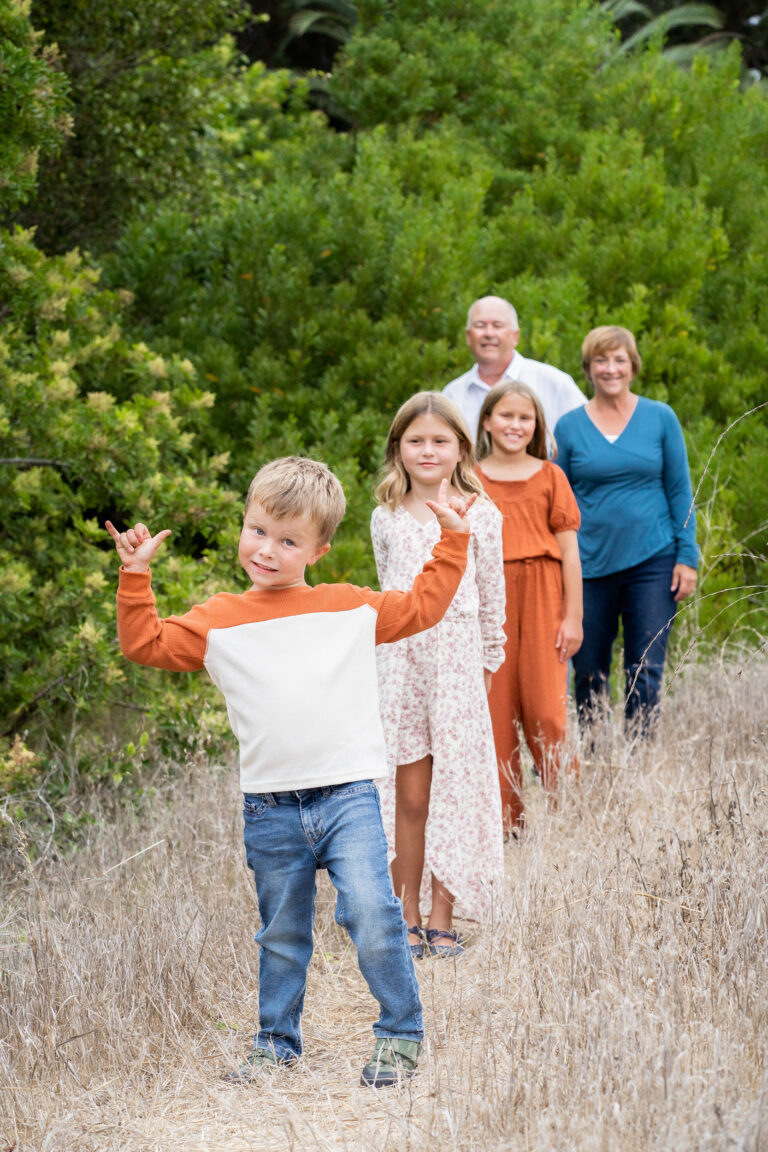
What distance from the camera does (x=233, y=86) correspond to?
844cm

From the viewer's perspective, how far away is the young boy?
8.67 ft

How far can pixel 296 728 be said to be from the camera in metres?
2.65


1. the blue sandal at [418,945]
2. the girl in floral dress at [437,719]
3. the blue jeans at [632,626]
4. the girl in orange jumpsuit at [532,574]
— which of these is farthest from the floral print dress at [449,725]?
the blue jeans at [632,626]

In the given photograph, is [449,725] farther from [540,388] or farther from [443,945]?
[540,388]

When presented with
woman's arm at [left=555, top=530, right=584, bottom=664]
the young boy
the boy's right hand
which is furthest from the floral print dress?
the boy's right hand

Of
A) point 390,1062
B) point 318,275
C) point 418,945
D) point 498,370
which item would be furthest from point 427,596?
point 318,275

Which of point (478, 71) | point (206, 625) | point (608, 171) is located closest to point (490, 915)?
point (206, 625)

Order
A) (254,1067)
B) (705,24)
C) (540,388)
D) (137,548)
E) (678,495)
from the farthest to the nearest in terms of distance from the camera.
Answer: (705,24) → (540,388) → (678,495) → (254,1067) → (137,548)

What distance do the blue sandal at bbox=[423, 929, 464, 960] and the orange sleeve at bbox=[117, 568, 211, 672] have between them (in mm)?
1358

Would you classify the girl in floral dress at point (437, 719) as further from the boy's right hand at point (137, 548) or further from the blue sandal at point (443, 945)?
the boy's right hand at point (137, 548)

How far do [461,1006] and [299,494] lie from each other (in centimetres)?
129

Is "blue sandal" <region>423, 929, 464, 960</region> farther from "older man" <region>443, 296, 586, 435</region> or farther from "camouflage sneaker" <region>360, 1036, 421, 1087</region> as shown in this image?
"older man" <region>443, 296, 586, 435</region>

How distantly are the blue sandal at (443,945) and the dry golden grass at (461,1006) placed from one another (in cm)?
5

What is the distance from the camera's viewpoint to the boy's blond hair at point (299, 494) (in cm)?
271
